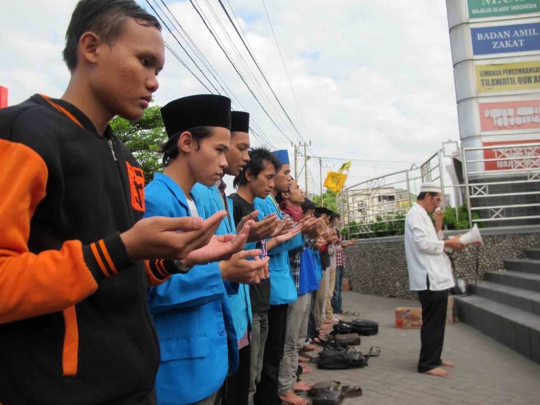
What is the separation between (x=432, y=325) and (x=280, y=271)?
246cm

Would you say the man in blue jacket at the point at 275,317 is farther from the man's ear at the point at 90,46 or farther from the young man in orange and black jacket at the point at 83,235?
the man's ear at the point at 90,46

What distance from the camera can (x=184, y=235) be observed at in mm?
1200

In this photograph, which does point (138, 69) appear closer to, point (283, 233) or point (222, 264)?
point (222, 264)

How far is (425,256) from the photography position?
Result: 5.76 metres

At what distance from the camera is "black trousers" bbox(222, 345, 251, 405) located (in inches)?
122

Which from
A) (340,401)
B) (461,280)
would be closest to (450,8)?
(461,280)

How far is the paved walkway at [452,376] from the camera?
4.82 meters

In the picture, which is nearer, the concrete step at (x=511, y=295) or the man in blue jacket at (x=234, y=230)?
the man in blue jacket at (x=234, y=230)

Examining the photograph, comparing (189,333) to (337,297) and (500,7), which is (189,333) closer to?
(337,297)

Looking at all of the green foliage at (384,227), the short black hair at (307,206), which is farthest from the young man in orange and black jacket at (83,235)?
the green foliage at (384,227)

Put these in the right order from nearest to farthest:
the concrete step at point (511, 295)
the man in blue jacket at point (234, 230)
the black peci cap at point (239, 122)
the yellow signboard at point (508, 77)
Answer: the man in blue jacket at point (234, 230) < the black peci cap at point (239, 122) < the concrete step at point (511, 295) < the yellow signboard at point (508, 77)

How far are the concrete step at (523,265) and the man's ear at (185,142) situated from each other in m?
7.90

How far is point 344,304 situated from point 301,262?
761 centimetres

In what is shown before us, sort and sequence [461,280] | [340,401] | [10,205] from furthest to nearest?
1. [461,280]
2. [340,401]
3. [10,205]
